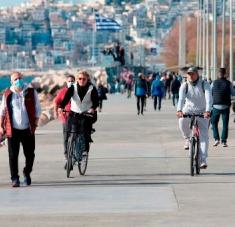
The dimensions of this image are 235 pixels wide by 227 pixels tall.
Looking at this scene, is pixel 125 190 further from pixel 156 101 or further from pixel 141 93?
pixel 156 101

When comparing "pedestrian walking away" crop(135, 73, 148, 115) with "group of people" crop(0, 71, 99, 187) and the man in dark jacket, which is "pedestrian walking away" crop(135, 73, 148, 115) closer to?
the man in dark jacket

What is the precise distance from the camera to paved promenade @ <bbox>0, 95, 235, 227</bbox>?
1488 cm

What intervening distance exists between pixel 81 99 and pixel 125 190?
8.87 ft

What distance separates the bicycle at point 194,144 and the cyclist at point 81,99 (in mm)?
1391

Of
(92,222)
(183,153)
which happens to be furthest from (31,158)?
(183,153)

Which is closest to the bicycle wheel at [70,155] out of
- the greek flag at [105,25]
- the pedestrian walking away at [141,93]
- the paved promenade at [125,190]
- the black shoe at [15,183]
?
the paved promenade at [125,190]

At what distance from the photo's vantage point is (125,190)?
17.9m

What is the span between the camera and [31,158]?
18984 mm

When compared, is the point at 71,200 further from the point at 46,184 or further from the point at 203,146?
the point at 203,146

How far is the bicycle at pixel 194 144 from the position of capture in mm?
19938

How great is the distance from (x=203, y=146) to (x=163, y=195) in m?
3.48

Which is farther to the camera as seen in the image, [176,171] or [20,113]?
[176,171]

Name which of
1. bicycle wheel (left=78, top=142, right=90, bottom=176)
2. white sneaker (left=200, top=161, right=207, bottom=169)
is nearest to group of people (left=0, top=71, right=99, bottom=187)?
bicycle wheel (left=78, top=142, right=90, bottom=176)

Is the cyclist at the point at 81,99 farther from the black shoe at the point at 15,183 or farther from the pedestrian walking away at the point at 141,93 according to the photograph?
the pedestrian walking away at the point at 141,93
